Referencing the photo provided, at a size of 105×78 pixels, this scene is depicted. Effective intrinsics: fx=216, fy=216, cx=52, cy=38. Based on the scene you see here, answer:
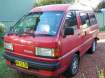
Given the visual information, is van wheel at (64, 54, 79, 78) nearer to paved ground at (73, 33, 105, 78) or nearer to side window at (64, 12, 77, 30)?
paved ground at (73, 33, 105, 78)

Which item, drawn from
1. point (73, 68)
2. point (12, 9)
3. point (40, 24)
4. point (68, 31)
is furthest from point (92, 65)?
point (12, 9)

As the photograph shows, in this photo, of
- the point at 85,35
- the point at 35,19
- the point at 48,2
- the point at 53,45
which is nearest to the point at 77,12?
the point at 85,35

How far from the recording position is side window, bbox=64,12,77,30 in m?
6.04

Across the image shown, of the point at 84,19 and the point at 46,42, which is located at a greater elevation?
the point at 84,19

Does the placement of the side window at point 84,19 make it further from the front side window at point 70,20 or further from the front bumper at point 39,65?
the front bumper at point 39,65

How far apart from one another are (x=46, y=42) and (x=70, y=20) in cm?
138

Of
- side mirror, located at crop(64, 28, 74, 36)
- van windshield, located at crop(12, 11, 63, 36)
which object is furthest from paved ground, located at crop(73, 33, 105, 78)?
van windshield, located at crop(12, 11, 63, 36)

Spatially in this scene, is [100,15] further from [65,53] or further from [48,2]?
[65,53]

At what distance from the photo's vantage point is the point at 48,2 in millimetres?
18328

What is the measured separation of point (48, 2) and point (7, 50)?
501 inches

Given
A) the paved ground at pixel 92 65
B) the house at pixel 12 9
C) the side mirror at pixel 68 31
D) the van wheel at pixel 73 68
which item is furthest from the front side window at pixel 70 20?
the house at pixel 12 9

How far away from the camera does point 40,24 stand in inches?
235

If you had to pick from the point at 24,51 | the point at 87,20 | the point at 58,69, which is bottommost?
the point at 58,69

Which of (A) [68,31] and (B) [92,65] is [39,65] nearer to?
(A) [68,31]
